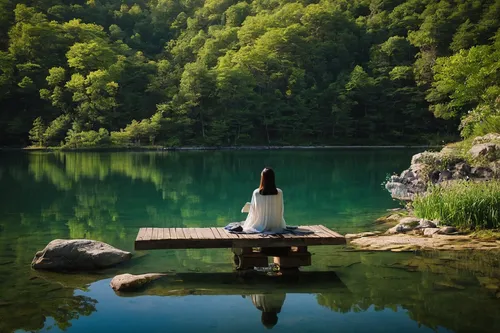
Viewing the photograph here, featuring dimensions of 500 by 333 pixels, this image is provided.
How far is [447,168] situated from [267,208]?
33.4ft

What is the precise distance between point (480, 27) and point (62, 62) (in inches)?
1677

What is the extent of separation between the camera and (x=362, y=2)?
6625 cm

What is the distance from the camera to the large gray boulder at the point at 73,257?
6730mm

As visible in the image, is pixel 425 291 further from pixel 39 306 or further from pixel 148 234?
pixel 39 306

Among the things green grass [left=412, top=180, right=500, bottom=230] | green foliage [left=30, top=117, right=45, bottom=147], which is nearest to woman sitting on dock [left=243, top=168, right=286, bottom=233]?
green grass [left=412, top=180, right=500, bottom=230]

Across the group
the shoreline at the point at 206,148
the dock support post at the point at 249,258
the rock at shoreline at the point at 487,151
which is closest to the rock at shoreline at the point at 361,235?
the dock support post at the point at 249,258

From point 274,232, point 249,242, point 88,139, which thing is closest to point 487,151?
point 274,232

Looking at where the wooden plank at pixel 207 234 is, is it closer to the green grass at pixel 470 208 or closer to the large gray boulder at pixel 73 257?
the large gray boulder at pixel 73 257

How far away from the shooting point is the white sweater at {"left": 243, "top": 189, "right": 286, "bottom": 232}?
655cm

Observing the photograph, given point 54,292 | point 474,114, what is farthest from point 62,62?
point 54,292

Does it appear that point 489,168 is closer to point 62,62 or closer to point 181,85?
point 181,85

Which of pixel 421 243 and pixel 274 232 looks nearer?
pixel 274 232

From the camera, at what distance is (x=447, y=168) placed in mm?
15031

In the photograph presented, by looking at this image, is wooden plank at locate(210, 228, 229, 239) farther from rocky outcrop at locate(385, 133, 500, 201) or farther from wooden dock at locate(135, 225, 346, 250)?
rocky outcrop at locate(385, 133, 500, 201)
